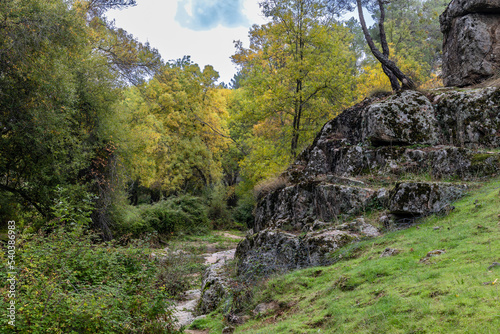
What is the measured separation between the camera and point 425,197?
8023 mm

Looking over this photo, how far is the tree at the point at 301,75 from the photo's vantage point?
19062 mm

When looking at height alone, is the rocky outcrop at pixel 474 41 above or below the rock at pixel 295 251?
above

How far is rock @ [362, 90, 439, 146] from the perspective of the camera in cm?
1101

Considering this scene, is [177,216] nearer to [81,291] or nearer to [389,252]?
[81,291]

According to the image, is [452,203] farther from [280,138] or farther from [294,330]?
[280,138]

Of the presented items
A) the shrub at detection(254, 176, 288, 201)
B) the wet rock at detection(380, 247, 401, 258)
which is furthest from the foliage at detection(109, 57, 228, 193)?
the wet rock at detection(380, 247, 401, 258)

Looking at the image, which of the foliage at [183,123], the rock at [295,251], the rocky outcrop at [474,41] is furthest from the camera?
the foliage at [183,123]

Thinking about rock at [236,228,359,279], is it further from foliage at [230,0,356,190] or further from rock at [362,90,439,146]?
foliage at [230,0,356,190]

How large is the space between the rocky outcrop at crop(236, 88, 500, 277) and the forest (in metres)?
2.27

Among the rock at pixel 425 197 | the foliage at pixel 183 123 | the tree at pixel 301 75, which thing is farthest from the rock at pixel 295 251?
the foliage at pixel 183 123

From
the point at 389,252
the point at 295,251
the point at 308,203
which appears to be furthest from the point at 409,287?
the point at 308,203

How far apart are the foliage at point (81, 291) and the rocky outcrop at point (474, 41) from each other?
1314 centimetres

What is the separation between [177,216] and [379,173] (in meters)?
18.3

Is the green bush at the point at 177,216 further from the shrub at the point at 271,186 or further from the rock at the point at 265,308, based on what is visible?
the rock at the point at 265,308
